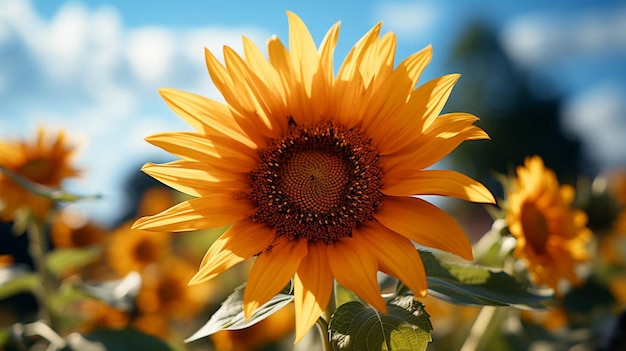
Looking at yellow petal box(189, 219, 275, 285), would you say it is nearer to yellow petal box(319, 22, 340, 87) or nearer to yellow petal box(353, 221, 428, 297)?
yellow petal box(353, 221, 428, 297)

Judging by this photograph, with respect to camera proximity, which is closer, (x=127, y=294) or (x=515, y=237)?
(x=515, y=237)

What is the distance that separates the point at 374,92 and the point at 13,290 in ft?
5.14

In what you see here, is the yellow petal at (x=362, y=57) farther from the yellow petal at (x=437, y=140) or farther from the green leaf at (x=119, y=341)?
the green leaf at (x=119, y=341)

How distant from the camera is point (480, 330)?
1.61 metres

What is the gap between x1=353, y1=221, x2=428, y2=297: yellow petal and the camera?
103 centimetres

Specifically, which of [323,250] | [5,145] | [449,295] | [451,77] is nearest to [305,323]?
[323,250]

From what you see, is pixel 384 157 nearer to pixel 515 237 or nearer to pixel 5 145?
pixel 515 237

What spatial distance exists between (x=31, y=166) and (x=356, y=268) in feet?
6.03

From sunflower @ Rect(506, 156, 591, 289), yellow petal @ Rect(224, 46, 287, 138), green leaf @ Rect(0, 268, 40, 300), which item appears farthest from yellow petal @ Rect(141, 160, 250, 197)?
green leaf @ Rect(0, 268, 40, 300)

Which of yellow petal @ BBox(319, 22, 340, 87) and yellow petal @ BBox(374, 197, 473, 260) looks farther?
yellow petal @ BBox(319, 22, 340, 87)

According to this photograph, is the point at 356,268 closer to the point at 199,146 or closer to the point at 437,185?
the point at 437,185

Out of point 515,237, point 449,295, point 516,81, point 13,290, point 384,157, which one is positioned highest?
point 384,157

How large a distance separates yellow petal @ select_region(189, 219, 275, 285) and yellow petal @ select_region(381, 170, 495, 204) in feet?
0.78

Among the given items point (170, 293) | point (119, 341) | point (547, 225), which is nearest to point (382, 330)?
point (119, 341)
